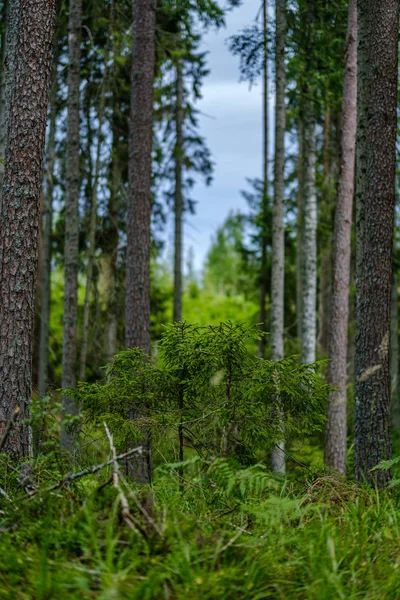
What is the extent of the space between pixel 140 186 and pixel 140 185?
0.02m

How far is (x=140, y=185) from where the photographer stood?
9.59 meters

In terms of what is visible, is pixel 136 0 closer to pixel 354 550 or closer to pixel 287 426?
pixel 287 426

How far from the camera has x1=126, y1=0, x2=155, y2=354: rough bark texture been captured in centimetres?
941

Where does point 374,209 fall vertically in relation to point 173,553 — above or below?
above

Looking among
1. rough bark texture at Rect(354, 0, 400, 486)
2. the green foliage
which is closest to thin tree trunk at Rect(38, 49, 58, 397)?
rough bark texture at Rect(354, 0, 400, 486)

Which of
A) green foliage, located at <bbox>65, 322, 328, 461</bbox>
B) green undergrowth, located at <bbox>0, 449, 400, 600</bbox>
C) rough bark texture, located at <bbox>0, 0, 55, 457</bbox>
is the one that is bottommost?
green undergrowth, located at <bbox>0, 449, 400, 600</bbox>

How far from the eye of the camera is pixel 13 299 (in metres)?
5.11

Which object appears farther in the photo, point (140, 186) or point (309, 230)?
point (309, 230)

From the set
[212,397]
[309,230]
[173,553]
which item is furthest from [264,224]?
[173,553]

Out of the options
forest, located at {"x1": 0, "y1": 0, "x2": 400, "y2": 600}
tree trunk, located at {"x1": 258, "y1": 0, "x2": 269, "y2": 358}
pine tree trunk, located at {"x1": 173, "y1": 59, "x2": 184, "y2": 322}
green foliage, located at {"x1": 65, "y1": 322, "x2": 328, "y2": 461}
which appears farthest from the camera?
pine tree trunk, located at {"x1": 173, "y1": 59, "x2": 184, "y2": 322}

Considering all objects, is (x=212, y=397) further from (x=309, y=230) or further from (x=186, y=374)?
(x=309, y=230)

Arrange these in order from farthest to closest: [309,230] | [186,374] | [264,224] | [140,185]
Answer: [264,224] < [309,230] < [140,185] < [186,374]

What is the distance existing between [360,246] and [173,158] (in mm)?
11457

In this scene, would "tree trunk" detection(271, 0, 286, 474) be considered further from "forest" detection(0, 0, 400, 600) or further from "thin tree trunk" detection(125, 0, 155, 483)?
"thin tree trunk" detection(125, 0, 155, 483)
